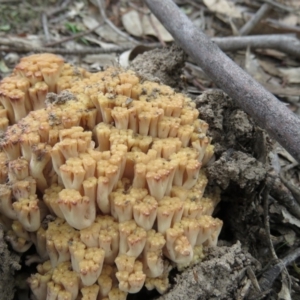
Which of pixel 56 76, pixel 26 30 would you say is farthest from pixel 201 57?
pixel 26 30

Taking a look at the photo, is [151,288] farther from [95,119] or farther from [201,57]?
[201,57]

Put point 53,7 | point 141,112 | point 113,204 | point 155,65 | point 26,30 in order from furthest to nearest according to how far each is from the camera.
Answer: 1. point 53,7
2. point 26,30
3. point 155,65
4. point 141,112
5. point 113,204

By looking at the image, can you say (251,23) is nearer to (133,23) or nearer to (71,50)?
(133,23)

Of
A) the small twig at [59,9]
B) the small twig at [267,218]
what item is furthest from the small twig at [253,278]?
the small twig at [59,9]

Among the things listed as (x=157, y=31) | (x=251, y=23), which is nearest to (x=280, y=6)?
(x=251, y=23)

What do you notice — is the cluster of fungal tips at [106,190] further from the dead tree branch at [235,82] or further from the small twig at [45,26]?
the small twig at [45,26]

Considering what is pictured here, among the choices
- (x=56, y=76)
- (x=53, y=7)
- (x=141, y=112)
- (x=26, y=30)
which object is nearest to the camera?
(x=141, y=112)
